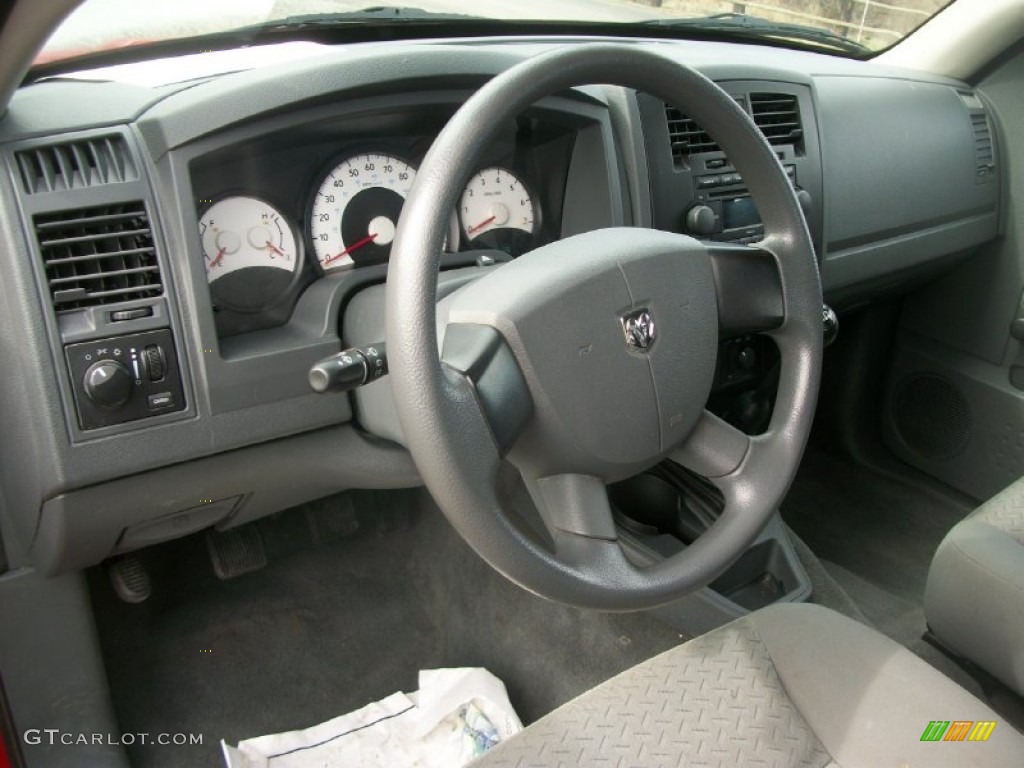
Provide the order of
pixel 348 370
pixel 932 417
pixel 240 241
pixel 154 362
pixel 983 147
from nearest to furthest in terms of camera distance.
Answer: pixel 348 370 → pixel 154 362 → pixel 240 241 → pixel 983 147 → pixel 932 417

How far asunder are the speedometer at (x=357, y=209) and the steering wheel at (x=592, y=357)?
36 cm

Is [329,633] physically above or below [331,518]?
below

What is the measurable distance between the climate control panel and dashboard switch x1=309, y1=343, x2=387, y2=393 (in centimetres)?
33

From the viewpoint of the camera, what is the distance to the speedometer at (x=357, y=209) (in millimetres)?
1276

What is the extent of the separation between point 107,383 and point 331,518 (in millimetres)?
829

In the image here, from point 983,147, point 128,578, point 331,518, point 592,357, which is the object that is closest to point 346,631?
point 331,518

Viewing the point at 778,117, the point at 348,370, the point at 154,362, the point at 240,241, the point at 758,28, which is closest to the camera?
the point at 348,370

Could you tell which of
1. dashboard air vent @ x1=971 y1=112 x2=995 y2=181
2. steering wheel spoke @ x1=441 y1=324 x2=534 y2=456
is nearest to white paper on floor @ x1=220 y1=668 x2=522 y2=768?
steering wheel spoke @ x1=441 y1=324 x2=534 y2=456

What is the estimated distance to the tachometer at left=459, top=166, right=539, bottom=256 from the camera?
1373mm

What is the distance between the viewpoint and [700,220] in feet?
5.03

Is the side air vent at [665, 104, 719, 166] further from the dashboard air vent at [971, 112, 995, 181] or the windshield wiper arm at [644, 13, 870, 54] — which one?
the dashboard air vent at [971, 112, 995, 181]

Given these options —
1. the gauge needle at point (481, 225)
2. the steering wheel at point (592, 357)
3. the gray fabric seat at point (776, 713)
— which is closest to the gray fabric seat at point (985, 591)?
the gray fabric seat at point (776, 713)

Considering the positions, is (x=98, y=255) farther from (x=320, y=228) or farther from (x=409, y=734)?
(x=409, y=734)

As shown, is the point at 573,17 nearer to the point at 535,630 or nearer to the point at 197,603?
the point at 535,630
